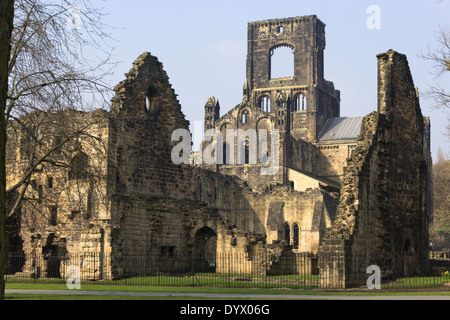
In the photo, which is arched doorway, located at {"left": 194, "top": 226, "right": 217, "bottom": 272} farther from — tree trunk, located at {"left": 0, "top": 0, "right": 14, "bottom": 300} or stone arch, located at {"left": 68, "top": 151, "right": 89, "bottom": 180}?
tree trunk, located at {"left": 0, "top": 0, "right": 14, "bottom": 300}

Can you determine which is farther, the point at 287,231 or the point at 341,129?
the point at 341,129

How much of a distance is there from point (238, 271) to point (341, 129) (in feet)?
204

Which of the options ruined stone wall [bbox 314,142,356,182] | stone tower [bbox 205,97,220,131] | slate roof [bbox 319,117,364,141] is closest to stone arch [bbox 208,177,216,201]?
stone tower [bbox 205,97,220,131]

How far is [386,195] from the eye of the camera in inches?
1170

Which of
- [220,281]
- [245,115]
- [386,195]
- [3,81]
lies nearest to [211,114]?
[245,115]

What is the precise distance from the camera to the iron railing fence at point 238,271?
26578 millimetres

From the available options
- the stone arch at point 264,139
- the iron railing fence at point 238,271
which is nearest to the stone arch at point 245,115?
the stone arch at point 264,139

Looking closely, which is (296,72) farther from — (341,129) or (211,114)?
(211,114)

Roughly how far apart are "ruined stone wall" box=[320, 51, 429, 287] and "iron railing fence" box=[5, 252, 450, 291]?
3.9 inches

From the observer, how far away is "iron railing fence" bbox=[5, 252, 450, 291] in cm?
2658

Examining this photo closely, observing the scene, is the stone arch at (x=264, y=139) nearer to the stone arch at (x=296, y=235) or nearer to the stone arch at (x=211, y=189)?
the stone arch at (x=211, y=189)

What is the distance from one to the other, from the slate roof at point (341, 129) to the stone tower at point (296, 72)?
2.93ft

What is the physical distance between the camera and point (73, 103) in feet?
62.0
